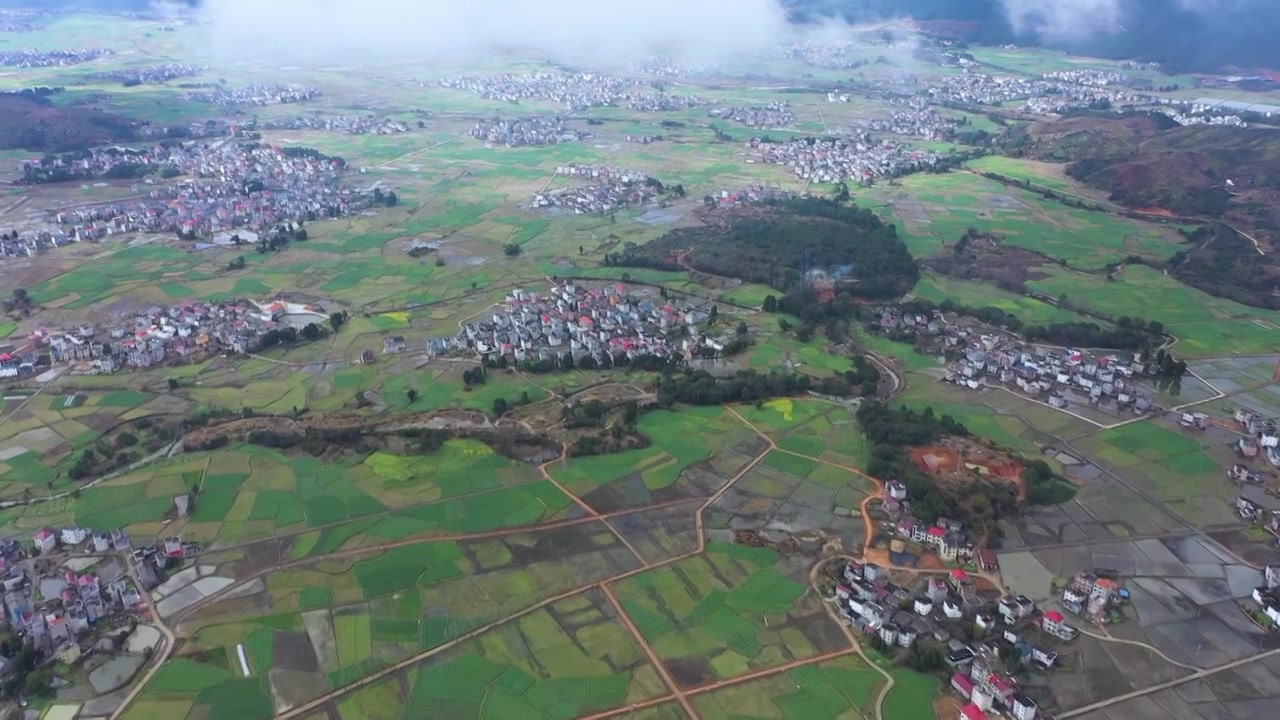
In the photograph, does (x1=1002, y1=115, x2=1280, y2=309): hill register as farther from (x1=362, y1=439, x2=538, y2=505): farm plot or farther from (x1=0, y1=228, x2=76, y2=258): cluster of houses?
(x1=0, y1=228, x2=76, y2=258): cluster of houses

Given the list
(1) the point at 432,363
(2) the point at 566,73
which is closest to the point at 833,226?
(1) the point at 432,363

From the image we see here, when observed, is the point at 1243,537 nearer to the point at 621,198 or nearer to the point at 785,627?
the point at 785,627

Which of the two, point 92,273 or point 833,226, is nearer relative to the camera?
point 92,273

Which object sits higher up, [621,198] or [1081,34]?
[1081,34]

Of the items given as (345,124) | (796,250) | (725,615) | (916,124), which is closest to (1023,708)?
(725,615)

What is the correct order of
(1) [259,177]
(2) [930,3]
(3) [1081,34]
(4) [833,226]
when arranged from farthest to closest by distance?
(2) [930,3]
(3) [1081,34]
(1) [259,177]
(4) [833,226]

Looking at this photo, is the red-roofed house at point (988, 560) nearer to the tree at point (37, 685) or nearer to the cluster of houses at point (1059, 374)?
the cluster of houses at point (1059, 374)
